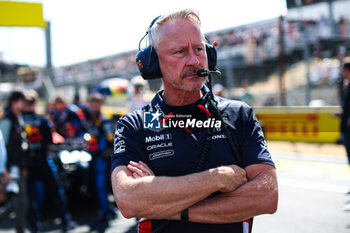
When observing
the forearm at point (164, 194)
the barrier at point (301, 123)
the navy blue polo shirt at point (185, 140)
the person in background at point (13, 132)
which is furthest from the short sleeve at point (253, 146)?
the barrier at point (301, 123)

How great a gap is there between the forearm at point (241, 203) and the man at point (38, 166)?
426 cm

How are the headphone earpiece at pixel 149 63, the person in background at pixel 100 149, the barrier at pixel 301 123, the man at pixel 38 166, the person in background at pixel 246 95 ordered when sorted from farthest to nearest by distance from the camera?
the person in background at pixel 246 95
the barrier at pixel 301 123
the person in background at pixel 100 149
the man at pixel 38 166
the headphone earpiece at pixel 149 63

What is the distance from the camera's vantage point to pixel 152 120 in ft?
6.27

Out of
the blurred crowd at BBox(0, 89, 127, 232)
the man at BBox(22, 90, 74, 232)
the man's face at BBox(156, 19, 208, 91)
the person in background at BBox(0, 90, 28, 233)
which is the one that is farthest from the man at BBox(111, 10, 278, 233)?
the man at BBox(22, 90, 74, 232)

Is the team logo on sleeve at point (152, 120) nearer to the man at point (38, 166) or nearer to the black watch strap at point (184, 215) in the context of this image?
the black watch strap at point (184, 215)

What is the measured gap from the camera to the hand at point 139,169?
182 centimetres

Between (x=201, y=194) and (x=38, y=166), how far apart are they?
14.4ft

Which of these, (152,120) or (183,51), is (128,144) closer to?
(152,120)

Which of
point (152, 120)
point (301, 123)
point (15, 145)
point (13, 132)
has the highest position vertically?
point (152, 120)

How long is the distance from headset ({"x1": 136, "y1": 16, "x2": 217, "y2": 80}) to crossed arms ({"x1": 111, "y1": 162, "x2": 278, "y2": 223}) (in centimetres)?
48

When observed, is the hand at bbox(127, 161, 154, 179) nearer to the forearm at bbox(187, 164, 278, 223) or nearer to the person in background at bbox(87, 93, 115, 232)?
the forearm at bbox(187, 164, 278, 223)

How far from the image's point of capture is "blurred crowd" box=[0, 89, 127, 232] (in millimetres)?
4952

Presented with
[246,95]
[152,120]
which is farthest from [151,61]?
[246,95]

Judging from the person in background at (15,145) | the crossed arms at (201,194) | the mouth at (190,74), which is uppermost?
the mouth at (190,74)
